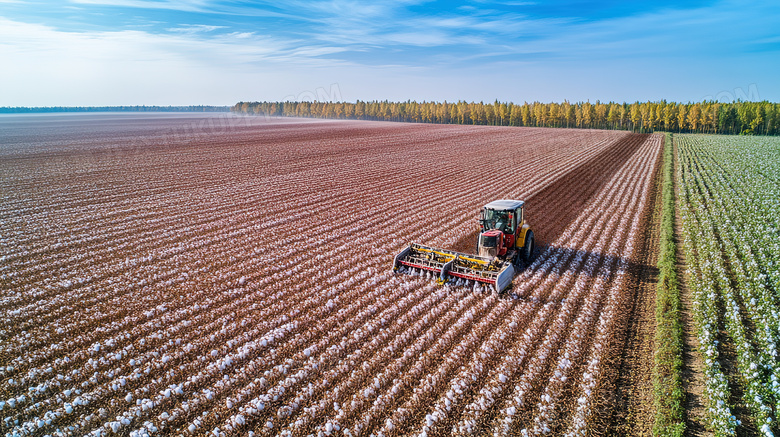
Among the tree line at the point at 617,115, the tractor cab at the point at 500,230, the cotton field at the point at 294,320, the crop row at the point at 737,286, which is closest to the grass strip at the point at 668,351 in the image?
the crop row at the point at 737,286

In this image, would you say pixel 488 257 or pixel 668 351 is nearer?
pixel 668 351

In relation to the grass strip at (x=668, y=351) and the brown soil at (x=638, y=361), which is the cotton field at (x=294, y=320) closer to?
the brown soil at (x=638, y=361)

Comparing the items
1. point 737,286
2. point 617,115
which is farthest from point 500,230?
point 617,115

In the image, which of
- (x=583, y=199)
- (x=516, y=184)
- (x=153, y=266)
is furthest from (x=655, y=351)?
(x=516, y=184)

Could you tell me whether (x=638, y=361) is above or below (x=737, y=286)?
below

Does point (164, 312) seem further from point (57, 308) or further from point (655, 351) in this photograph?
point (655, 351)

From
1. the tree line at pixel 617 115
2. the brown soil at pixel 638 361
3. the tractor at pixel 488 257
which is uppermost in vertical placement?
the tree line at pixel 617 115

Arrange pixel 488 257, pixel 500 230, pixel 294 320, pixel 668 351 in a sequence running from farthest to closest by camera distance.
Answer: pixel 500 230 → pixel 488 257 → pixel 294 320 → pixel 668 351

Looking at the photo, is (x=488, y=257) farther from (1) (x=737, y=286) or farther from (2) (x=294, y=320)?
(1) (x=737, y=286)
